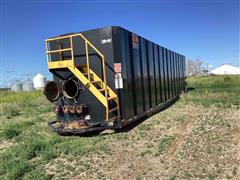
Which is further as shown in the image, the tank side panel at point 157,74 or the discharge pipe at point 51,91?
the tank side panel at point 157,74

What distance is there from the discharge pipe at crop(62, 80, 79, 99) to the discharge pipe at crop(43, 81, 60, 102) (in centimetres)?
26

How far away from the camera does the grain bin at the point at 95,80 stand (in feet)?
24.7

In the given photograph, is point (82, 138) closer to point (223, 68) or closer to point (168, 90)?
point (168, 90)

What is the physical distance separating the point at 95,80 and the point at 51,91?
1.61 meters

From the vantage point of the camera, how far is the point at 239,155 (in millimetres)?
5527

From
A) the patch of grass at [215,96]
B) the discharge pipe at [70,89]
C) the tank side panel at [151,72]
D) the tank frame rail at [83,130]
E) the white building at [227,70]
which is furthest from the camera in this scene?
the white building at [227,70]

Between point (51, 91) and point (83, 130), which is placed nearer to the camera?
point (83, 130)

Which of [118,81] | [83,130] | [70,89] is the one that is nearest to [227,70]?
[70,89]

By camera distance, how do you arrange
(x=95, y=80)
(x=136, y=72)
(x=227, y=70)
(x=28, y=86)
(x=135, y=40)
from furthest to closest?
1. (x=227, y=70)
2. (x=28, y=86)
3. (x=136, y=72)
4. (x=135, y=40)
5. (x=95, y=80)

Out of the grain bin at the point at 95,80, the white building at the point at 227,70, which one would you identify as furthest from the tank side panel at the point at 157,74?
the white building at the point at 227,70

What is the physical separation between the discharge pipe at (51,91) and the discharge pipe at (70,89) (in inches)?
10.3

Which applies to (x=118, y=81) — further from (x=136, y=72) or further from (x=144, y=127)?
(x=144, y=127)

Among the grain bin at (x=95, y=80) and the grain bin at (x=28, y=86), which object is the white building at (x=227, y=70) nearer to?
Result: the grain bin at (x=28, y=86)

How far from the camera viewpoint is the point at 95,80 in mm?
7773
